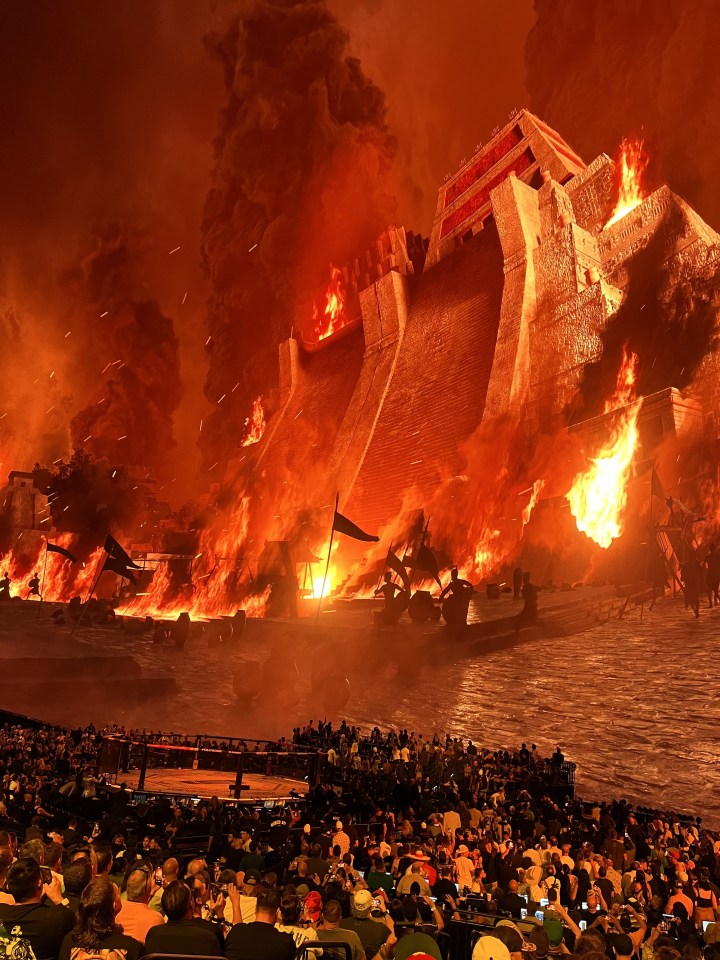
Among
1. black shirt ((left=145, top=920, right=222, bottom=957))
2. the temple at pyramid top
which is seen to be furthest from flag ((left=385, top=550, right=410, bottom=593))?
black shirt ((left=145, top=920, right=222, bottom=957))

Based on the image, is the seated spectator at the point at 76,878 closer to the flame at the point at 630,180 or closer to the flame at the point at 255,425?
the flame at the point at 630,180

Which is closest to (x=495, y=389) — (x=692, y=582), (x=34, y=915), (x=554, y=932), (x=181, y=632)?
(x=692, y=582)

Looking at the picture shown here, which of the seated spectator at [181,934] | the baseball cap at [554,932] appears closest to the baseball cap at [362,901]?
the baseball cap at [554,932]

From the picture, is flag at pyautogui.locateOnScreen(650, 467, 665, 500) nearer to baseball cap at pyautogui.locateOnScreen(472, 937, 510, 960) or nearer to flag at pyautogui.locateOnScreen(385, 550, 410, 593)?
flag at pyautogui.locateOnScreen(385, 550, 410, 593)

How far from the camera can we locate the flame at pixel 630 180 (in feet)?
60.1

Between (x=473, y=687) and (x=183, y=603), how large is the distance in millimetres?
14535

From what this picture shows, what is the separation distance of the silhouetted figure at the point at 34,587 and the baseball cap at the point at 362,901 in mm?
28265

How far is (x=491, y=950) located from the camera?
2.93m

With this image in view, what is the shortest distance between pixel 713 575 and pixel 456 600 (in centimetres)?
505

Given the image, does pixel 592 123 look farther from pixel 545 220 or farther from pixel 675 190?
pixel 675 190

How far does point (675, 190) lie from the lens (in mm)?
16562

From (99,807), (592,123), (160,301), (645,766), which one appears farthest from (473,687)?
(160,301)

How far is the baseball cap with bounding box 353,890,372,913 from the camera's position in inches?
142

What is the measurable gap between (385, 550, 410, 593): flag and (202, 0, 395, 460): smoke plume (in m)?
17.9
